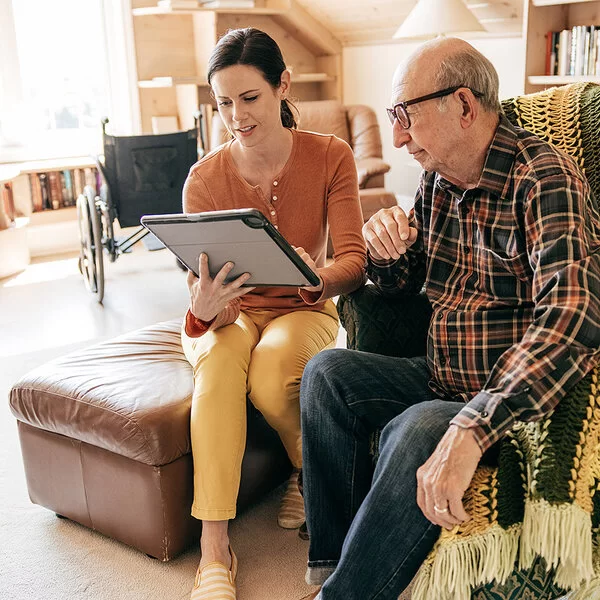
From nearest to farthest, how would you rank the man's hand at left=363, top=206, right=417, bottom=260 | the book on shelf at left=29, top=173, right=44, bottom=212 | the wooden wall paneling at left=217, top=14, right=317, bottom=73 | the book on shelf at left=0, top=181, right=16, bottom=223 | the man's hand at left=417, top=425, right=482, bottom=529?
the man's hand at left=417, top=425, right=482, bottom=529 < the man's hand at left=363, top=206, right=417, bottom=260 < the book on shelf at left=0, top=181, right=16, bottom=223 < the book on shelf at left=29, top=173, right=44, bottom=212 < the wooden wall paneling at left=217, top=14, right=317, bottom=73

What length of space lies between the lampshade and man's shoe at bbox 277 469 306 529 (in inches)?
100

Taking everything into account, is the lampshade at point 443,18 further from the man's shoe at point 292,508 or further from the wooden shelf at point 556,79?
the man's shoe at point 292,508

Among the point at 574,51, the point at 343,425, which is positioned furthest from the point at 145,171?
the point at 343,425

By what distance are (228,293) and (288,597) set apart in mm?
607

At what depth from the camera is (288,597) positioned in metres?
1.57

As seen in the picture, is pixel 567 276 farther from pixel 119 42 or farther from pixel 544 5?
pixel 119 42

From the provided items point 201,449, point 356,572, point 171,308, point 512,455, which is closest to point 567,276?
point 512,455

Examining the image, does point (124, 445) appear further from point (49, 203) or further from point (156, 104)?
point (156, 104)

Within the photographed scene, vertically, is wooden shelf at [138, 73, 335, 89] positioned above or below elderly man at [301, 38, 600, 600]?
above

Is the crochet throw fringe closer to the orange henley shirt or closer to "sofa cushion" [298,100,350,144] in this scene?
the orange henley shirt

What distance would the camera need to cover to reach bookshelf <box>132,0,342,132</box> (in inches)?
185

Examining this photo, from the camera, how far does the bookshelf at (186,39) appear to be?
4.70 meters

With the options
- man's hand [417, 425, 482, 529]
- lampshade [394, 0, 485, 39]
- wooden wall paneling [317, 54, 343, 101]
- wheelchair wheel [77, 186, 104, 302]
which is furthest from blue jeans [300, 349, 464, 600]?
wooden wall paneling [317, 54, 343, 101]

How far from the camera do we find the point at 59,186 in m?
4.74
